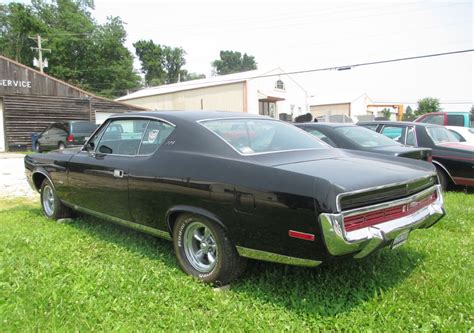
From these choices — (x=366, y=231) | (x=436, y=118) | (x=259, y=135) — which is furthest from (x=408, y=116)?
(x=366, y=231)

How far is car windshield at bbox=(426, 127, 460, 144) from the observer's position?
25.2 feet

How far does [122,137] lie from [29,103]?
63.6 ft

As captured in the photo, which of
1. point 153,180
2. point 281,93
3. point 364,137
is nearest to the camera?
point 153,180

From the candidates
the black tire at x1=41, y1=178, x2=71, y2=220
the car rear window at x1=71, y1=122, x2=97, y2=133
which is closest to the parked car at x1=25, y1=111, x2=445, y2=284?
the black tire at x1=41, y1=178, x2=71, y2=220

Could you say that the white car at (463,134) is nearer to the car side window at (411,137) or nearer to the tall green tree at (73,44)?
the car side window at (411,137)

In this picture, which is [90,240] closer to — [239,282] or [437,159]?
[239,282]

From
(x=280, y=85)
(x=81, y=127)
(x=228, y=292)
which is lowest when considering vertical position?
(x=228, y=292)

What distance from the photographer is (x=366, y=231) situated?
2.68 metres

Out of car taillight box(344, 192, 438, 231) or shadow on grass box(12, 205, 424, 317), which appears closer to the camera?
car taillight box(344, 192, 438, 231)

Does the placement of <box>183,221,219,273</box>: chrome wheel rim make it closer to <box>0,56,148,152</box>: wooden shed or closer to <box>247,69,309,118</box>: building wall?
<box>0,56,148,152</box>: wooden shed

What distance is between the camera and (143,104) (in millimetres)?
39250

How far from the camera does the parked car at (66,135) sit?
15.2 metres

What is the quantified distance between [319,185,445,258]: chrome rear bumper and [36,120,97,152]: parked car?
13927 mm

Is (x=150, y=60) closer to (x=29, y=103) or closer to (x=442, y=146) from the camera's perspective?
(x=29, y=103)
